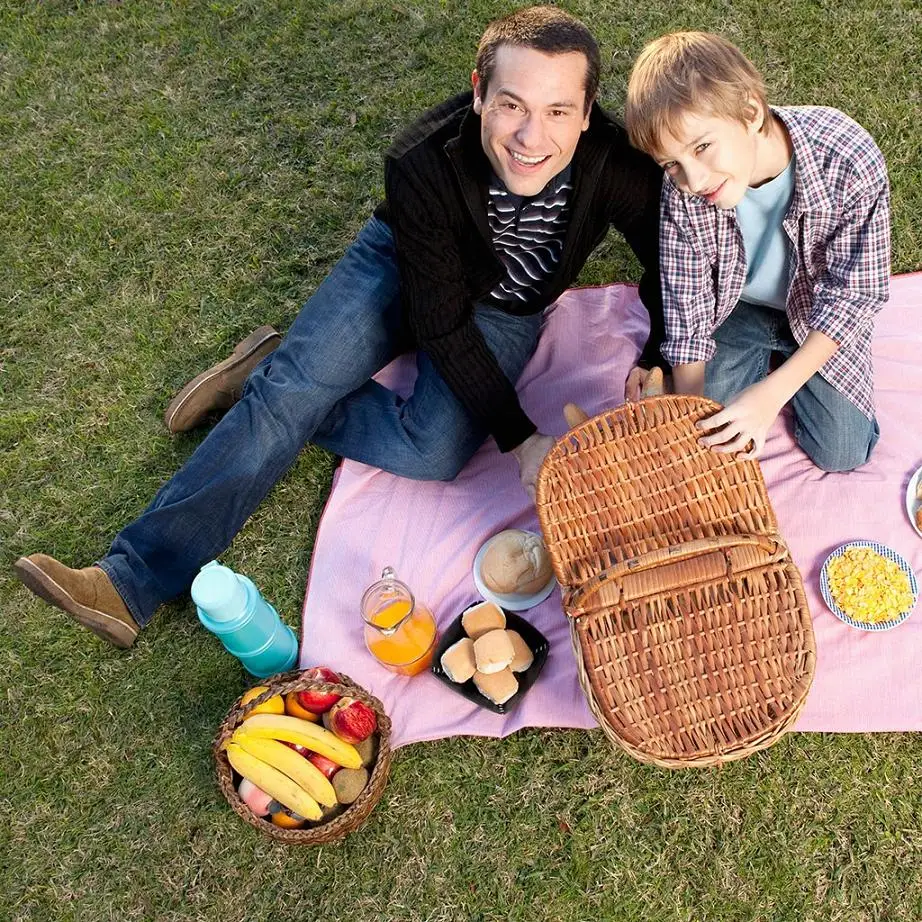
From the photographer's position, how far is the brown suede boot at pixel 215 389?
2.74m

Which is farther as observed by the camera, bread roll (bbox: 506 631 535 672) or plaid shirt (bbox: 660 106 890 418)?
bread roll (bbox: 506 631 535 672)

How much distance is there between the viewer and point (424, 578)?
2.49 metres

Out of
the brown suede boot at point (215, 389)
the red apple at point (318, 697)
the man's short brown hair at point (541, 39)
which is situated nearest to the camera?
the man's short brown hair at point (541, 39)

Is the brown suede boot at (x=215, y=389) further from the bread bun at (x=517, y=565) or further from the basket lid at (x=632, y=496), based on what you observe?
the basket lid at (x=632, y=496)

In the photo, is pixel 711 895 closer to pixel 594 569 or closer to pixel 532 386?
pixel 594 569

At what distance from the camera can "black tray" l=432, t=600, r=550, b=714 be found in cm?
220

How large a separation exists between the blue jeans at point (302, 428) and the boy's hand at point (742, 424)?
0.75m

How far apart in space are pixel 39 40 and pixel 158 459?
7.54 feet

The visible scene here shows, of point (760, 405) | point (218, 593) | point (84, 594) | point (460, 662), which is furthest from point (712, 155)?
point (84, 594)

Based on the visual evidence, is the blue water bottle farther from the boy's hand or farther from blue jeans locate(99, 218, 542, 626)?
the boy's hand

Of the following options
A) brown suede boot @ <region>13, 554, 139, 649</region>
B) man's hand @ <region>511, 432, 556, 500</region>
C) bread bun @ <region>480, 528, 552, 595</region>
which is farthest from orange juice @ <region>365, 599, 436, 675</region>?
brown suede boot @ <region>13, 554, 139, 649</region>

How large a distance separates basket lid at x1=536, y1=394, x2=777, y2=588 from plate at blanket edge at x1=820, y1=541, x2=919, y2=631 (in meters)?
0.43

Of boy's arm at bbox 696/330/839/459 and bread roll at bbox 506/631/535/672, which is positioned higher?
boy's arm at bbox 696/330/839/459

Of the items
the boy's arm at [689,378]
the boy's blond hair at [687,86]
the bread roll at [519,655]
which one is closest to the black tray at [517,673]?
the bread roll at [519,655]
